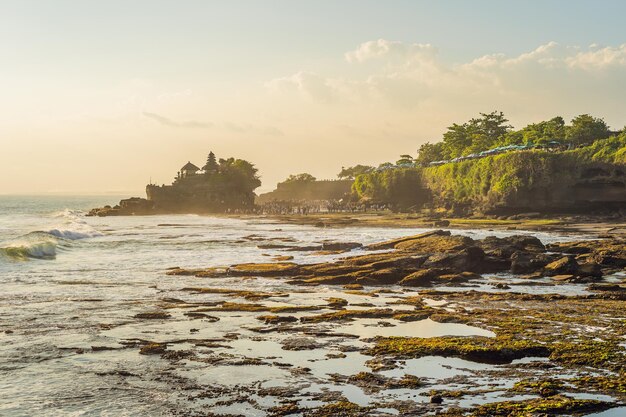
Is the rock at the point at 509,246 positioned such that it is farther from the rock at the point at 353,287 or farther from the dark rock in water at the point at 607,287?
the rock at the point at 353,287

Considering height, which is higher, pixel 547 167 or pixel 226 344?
pixel 547 167

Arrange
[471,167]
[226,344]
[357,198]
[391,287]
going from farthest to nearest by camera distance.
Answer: [357,198] → [471,167] → [391,287] → [226,344]

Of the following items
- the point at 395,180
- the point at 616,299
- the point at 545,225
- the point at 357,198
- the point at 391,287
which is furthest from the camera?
the point at 357,198

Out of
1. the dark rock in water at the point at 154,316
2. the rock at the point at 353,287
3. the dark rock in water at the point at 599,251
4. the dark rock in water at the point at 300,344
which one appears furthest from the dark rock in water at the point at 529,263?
the dark rock in water at the point at 154,316

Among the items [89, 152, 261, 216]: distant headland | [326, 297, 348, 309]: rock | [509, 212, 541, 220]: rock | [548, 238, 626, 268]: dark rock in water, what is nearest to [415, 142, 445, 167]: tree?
[89, 152, 261, 216]: distant headland

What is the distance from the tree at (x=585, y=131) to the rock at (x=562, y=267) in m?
70.0

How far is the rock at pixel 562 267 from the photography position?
3078 centimetres

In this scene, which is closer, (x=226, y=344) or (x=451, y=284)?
(x=226, y=344)

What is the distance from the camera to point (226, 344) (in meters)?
16.9

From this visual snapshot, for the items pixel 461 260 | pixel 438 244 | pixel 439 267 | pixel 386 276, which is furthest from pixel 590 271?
pixel 386 276

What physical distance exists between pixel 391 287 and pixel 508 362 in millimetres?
13389

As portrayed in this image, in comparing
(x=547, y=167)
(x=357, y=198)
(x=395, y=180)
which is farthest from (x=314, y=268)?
(x=357, y=198)

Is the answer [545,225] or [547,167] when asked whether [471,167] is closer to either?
[547,167]

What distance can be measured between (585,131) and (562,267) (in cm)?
7229
